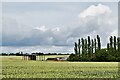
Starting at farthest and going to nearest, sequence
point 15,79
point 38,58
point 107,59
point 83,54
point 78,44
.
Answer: point 78,44
point 83,54
point 38,58
point 107,59
point 15,79

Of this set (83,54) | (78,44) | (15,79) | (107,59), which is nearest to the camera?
(15,79)

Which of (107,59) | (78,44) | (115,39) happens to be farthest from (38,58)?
(115,39)

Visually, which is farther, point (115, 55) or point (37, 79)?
point (115, 55)

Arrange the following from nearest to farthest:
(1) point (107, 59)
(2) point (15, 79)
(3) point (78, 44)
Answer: (2) point (15, 79) < (1) point (107, 59) < (3) point (78, 44)

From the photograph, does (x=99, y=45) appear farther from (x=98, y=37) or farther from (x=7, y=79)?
(x=7, y=79)

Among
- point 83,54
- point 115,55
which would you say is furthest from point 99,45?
point 115,55

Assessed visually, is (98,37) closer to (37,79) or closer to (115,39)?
(115,39)

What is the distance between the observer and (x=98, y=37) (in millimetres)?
154750

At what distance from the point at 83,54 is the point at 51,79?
111874 mm

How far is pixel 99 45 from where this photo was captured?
500 feet

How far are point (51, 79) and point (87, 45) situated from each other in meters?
126

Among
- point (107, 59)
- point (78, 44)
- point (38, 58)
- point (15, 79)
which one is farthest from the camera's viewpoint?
point (78, 44)

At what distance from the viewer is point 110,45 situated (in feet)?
497

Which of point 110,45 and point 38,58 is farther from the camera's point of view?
point 110,45
